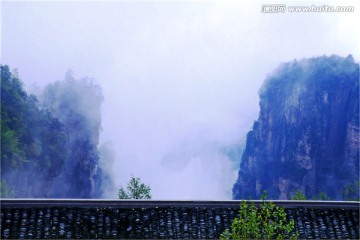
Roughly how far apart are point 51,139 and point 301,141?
660 inches

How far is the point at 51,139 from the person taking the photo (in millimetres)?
44125

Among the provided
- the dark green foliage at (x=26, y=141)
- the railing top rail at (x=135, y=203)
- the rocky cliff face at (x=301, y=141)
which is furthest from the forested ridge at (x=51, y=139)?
the railing top rail at (x=135, y=203)

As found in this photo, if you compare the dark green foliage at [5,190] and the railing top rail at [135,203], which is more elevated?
the dark green foliage at [5,190]

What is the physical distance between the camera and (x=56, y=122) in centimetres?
4559

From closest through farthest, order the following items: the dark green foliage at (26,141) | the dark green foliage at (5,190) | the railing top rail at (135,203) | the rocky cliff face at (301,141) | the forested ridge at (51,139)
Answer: the railing top rail at (135,203)
the dark green foliage at (5,190)
the dark green foliage at (26,141)
the forested ridge at (51,139)
the rocky cliff face at (301,141)

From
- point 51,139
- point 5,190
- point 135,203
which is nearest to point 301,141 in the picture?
point 51,139

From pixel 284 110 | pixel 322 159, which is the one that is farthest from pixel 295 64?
pixel 322 159

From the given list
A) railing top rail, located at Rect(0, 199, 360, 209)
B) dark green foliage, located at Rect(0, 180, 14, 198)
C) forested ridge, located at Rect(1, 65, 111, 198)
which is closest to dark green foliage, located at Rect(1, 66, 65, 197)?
forested ridge, located at Rect(1, 65, 111, 198)

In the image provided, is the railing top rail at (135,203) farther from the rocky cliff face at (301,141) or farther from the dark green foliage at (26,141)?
the rocky cliff face at (301,141)

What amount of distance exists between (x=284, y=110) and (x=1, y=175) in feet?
64.9

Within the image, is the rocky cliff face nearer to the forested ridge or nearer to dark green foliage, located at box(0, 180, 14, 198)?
the forested ridge

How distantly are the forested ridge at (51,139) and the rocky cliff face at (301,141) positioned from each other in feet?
33.3

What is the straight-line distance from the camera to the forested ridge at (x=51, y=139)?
4097 centimetres

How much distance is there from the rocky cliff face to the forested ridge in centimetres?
1015
